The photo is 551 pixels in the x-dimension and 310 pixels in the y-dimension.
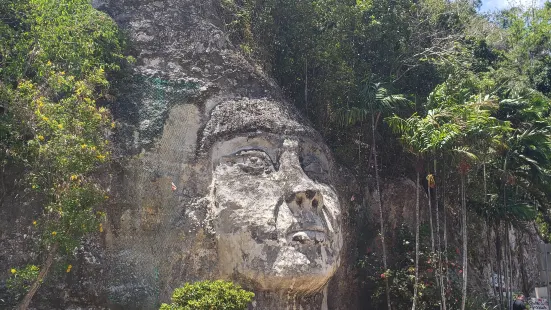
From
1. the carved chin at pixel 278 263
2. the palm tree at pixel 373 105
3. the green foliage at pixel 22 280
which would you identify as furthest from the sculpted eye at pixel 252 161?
the green foliage at pixel 22 280

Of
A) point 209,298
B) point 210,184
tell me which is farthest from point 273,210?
point 209,298

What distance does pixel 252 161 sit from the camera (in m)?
10.9

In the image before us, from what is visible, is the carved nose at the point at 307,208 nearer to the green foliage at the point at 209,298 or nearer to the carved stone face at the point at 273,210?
the carved stone face at the point at 273,210

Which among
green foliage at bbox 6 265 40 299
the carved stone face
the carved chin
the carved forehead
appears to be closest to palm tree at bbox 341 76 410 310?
the carved forehead

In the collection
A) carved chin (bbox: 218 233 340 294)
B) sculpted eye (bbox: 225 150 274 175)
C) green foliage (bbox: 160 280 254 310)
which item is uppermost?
sculpted eye (bbox: 225 150 274 175)

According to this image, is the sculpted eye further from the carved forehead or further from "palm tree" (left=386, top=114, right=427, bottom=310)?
"palm tree" (left=386, top=114, right=427, bottom=310)

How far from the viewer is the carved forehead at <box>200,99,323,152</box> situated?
36.7ft

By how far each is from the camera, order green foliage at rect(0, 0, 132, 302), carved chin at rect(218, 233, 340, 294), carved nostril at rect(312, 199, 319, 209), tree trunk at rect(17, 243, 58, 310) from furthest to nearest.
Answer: carved nostril at rect(312, 199, 319, 209)
carved chin at rect(218, 233, 340, 294)
green foliage at rect(0, 0, 132, 302)
tree trunk at rect(17, 243, 58, 310)

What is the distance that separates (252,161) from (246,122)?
0.81 metres

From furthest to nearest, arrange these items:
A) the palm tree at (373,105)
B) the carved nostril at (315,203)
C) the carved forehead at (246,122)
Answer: the palm tree at (373,105) → the carved forehead at (246,122) → the carved nostril at (315,203)

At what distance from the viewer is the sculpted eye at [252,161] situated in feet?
35.3

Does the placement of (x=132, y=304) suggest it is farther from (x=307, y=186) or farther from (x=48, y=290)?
(x=307, y=186)

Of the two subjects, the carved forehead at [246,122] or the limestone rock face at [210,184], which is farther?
the carved forehead at [246,122]

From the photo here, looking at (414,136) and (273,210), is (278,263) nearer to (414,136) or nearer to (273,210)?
(273,210)
